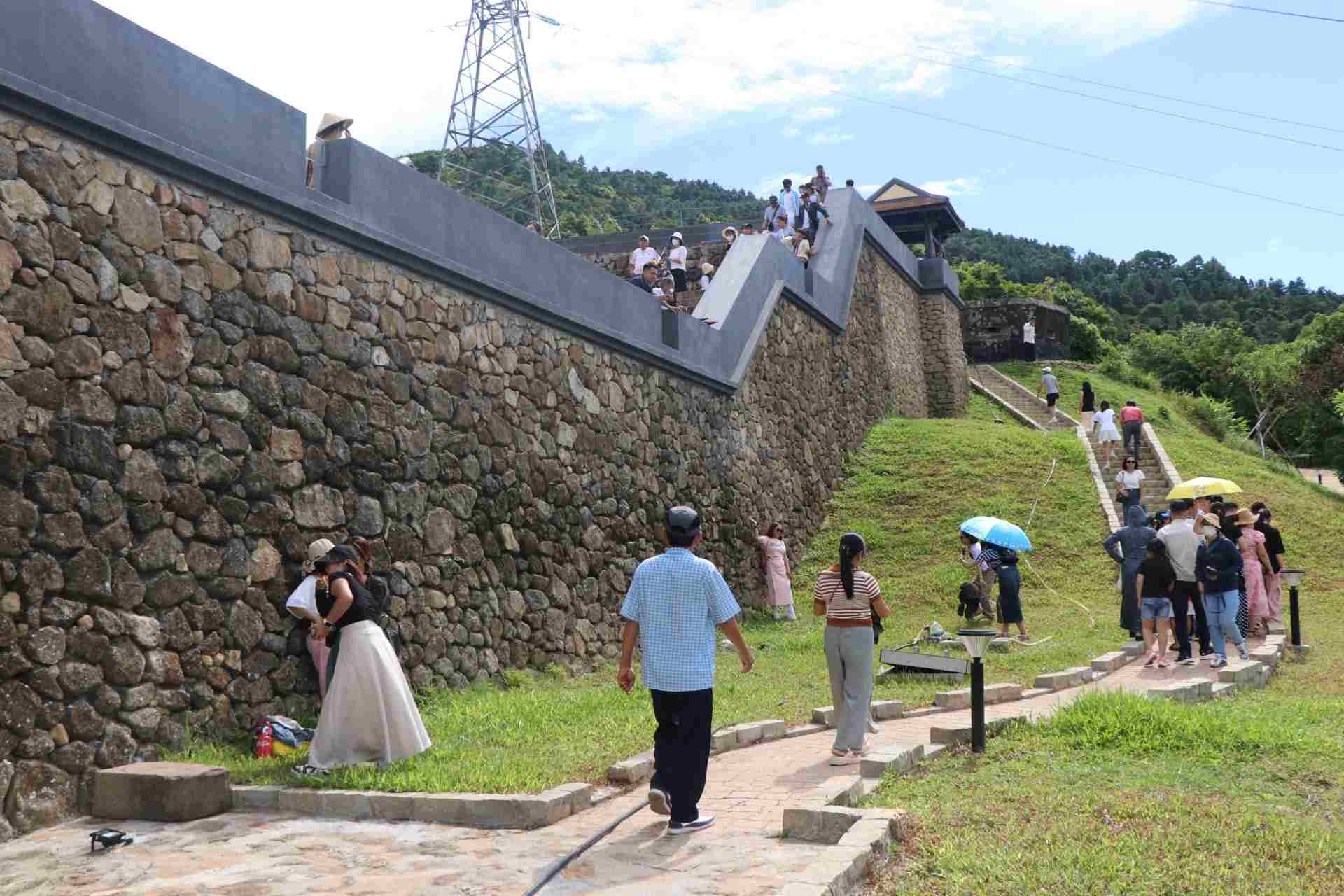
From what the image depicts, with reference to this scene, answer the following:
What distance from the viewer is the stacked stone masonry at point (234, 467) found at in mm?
6473

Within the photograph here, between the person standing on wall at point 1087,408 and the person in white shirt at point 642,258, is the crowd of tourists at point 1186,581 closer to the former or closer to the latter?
the person in white shirt at point 642,258

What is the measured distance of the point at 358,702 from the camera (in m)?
7.03

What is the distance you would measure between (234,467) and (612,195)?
4275cm

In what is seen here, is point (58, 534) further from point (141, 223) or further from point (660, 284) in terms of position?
point (660, 284)

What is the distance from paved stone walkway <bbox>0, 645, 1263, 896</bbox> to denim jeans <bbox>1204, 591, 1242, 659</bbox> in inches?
240

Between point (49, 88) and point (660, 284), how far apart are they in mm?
11678

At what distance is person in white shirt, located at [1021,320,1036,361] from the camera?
3734 centimetres

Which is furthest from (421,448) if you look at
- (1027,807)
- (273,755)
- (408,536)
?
(1027,807)

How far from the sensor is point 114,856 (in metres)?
5.45

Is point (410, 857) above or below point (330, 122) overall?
below

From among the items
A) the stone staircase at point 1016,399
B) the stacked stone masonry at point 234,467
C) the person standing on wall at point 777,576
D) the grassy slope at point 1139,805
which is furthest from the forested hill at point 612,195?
the grassy slope at point 1139,805

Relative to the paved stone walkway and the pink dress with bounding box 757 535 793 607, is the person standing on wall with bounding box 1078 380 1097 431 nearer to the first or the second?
the pink dress with bounding box 757 535 793 607

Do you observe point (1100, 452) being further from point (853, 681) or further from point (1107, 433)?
point (853, 681)

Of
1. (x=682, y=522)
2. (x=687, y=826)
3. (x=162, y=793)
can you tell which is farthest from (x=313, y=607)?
(x=687, y=826)
